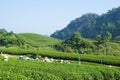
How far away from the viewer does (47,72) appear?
34031 millimetres

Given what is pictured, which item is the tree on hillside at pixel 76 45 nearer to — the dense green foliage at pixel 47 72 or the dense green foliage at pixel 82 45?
the dense green foliage at pixel 82 45

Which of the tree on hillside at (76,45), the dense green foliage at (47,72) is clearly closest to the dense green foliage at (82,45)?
the tree on hillside at (76,45)

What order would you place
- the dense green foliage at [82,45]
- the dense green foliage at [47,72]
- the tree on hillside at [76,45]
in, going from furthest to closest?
the tree on hillside at [76,45] → the dense green foliage at [82,45] → the dense green foliage at [47,72]

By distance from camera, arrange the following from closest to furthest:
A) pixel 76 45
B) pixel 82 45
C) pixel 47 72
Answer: pixel 47 72, pixel 82 45, pixel 76 45

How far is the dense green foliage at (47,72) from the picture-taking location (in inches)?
1096

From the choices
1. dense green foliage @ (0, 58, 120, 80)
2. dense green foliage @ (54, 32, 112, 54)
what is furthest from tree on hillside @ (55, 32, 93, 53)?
dense green foliage @ (0, 58, 120, 80)

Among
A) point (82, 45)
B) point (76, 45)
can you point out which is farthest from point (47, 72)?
point (76, 45)

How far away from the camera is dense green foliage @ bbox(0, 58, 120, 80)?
2784 cm

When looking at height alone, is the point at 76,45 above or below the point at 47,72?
above

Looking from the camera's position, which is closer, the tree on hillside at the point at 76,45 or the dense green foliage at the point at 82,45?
the dense green foliage at the point at 82,45

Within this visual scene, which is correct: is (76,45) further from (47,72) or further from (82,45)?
(47,72)

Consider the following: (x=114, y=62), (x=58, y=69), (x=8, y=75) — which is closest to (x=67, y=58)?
(x=114, y=62)

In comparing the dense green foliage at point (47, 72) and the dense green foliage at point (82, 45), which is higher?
the dense green foliage at point (82, 45)

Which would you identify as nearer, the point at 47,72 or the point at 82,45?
the point at 47,72
